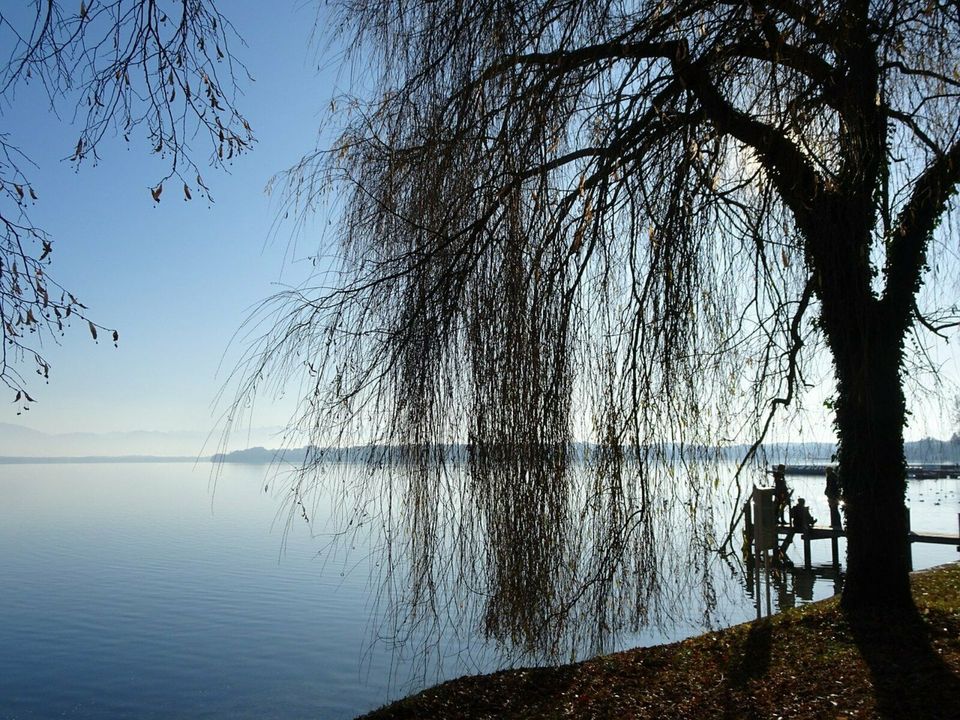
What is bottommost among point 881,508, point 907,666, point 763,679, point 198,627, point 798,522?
point 198,627

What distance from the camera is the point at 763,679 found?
563 cm

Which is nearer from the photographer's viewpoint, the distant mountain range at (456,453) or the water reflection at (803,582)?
the distant mountain range at (456,453)

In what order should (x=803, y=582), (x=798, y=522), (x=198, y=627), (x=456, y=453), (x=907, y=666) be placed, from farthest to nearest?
(x=798, y=522), (x=803, y=582), (x=198, y=627), (x=907, y=666), (x=456, y=453)

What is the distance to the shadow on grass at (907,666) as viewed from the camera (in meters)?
4.57

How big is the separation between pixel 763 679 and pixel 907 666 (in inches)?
36.7

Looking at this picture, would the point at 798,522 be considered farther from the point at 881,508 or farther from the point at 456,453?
the point at 456,453

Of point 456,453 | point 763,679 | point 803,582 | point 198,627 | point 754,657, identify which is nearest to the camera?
point 456,453

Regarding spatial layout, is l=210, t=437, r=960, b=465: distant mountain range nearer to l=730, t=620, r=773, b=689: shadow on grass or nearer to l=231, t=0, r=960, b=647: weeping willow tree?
l=231, t=0, r=960, b=647: weeping willow tree

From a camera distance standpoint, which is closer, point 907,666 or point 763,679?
point 907,666

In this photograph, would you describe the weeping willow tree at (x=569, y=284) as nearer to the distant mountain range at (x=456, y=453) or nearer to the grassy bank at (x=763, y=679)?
the distant mountain range at (x=456, y=453)

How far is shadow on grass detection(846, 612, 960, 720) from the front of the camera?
457 centimetres

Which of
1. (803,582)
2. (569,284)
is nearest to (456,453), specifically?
(569,284)

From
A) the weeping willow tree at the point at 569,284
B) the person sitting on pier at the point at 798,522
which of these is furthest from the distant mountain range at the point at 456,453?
the person sitting on pier at the point at 798,522

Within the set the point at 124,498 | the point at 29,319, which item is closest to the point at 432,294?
the point at 29,319
